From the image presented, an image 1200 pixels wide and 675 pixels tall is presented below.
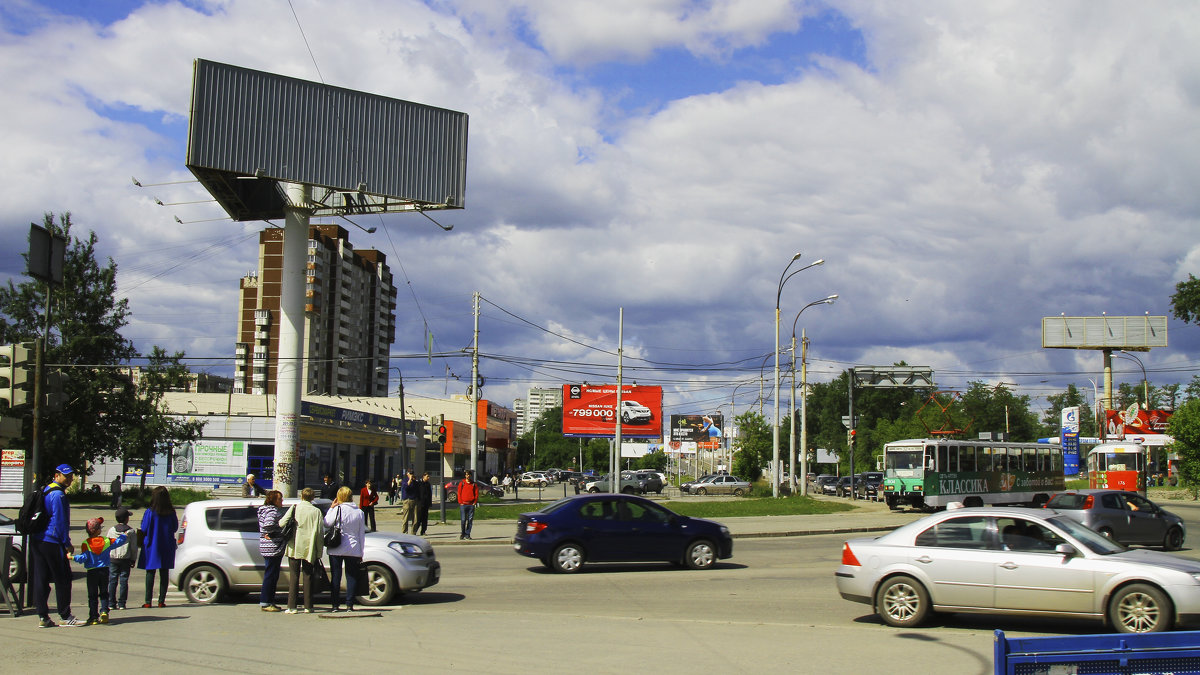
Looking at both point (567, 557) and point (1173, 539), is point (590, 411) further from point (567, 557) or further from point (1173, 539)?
point (567, 557)

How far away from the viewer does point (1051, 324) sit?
9600cm

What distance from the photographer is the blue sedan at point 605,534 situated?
688 inches

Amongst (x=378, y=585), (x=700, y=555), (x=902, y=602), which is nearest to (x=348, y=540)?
(x=378, y=585)

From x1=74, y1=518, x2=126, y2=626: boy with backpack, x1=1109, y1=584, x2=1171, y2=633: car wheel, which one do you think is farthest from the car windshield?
x1=74, y1=518, x2=126, y2=626: boy with backpack

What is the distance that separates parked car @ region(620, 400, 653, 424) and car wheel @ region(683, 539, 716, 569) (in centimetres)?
3170

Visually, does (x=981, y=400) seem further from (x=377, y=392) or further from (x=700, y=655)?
(x=700, y=655)

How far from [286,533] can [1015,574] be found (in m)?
8.75

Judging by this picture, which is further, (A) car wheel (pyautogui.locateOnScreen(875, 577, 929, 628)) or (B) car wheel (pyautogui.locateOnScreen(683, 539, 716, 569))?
(B) car wheel (pyautogui.locateOnScreen(683, 539, 716, 569))

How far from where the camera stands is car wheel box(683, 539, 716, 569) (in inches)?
710

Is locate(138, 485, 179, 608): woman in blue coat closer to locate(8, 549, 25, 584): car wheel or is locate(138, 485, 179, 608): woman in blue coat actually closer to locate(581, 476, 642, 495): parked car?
locate(8, 549, 25, 584): car wheel

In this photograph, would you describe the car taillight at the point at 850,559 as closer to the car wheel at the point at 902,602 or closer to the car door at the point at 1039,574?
the car wheel at the point at 902,602

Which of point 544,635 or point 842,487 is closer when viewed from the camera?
point 544,635

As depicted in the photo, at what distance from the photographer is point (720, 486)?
6328cm

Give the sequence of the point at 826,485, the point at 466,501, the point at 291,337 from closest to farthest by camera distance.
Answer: the point at 466,501 → the point at 291,337 → the point at 826,485
